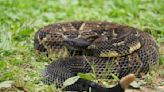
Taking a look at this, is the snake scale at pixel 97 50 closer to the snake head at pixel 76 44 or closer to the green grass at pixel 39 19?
the snake head at pixel 76 44

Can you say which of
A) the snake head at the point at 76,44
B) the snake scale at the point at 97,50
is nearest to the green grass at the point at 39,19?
the snake scale at the point at 97,50

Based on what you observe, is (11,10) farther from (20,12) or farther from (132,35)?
(132,35)

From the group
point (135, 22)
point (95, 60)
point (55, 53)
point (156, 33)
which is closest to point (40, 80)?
point (95, 60)

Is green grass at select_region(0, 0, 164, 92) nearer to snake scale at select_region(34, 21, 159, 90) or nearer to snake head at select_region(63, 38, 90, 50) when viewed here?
snake scale at select_region(34, 21, 159, 90)

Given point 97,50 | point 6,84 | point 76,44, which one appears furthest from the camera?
point 76,44

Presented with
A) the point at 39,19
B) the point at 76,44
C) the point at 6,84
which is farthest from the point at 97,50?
the point at 39,19

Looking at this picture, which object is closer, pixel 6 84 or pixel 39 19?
pixel 6 84

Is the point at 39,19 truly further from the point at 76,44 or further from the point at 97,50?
the point at 97,50
